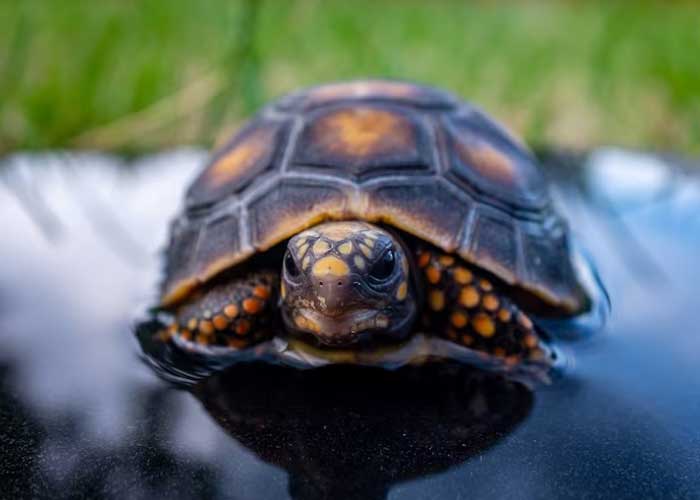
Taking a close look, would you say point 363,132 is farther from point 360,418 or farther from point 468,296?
point 360,418

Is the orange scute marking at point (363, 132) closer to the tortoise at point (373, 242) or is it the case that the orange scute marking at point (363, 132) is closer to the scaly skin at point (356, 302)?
the tortoise at point (373, 242)

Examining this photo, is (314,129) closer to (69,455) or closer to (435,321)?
(435,321)

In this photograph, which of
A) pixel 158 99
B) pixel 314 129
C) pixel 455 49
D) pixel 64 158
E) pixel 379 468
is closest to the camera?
pixel 379 468

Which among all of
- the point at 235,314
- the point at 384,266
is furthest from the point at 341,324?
the point at 235,314

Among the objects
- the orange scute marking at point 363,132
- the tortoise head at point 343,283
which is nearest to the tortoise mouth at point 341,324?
the tortoise head at point 343,283

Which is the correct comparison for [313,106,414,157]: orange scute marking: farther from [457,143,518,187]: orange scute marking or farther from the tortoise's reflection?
the tortoise's reflection

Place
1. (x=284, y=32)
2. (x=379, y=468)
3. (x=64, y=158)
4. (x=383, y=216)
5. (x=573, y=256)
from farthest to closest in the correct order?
(x=284, y=32)
(x=64, y=158)
(x=573, y=256)
(x=383, y=216)
(x=379, y=468)

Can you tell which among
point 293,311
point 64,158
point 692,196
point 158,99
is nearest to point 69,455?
point 293,311
